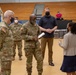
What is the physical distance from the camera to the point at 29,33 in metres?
6.27

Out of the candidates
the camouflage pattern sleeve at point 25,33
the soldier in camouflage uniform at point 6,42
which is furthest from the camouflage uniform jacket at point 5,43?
the camouflage pattern sleeve at point 25,33

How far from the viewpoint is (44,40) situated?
26.1ft

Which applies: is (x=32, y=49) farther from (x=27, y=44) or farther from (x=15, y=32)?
(x=15, y=32)

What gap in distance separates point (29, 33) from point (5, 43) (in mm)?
1548

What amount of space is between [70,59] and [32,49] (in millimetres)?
1254

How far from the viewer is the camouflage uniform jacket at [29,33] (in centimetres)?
624

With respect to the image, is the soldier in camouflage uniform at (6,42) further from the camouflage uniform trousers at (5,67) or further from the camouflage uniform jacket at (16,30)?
the camouflage uniform jacket at (16,30)

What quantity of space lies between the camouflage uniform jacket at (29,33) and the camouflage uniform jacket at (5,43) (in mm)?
1443

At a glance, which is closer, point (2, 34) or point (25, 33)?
point (2, 34)

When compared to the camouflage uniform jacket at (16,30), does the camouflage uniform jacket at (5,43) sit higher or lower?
lower

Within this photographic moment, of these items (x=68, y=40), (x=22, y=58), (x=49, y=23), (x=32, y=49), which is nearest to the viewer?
(x=68, y=40)

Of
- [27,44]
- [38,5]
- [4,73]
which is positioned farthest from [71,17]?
[4,73]

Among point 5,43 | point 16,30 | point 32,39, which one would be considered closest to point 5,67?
point 5,43

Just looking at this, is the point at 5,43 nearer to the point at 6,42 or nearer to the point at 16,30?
the point at 6,42
